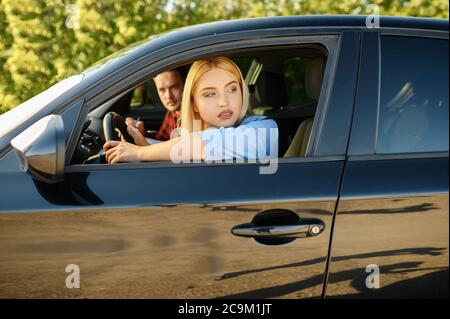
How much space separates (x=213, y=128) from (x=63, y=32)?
14.1ft

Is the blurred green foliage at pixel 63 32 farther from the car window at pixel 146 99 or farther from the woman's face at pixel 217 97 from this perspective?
the woman's face at pixel 217 97

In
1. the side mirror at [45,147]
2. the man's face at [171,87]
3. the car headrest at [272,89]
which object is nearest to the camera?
the side mirror at [45,147]

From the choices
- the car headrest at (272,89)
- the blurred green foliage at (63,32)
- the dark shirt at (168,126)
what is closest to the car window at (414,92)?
the dark shirt at (168,126)

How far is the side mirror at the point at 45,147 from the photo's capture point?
2014mm

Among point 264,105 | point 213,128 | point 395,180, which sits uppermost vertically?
point 264,105

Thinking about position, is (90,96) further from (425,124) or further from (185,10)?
(185,10)

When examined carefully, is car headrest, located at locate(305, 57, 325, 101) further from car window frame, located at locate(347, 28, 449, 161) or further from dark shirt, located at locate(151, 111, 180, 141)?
dark shirt, located at locate(151, 111, 180, 141)

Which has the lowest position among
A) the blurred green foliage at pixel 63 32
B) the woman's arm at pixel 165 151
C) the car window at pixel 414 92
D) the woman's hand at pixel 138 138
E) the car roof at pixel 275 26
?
the woman's arm at pixel 165 151

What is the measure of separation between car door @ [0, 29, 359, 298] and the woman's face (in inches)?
18.2

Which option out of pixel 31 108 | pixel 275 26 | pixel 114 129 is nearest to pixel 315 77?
pixel 275 26

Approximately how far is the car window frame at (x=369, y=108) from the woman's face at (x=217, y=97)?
558 millimetres

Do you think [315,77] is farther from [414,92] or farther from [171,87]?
[171,87]

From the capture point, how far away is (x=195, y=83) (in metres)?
2.50

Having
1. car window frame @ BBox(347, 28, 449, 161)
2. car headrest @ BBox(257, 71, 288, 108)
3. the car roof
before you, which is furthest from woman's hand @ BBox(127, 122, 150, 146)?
car headrest @ BBox(257, 71, 288, 108)
